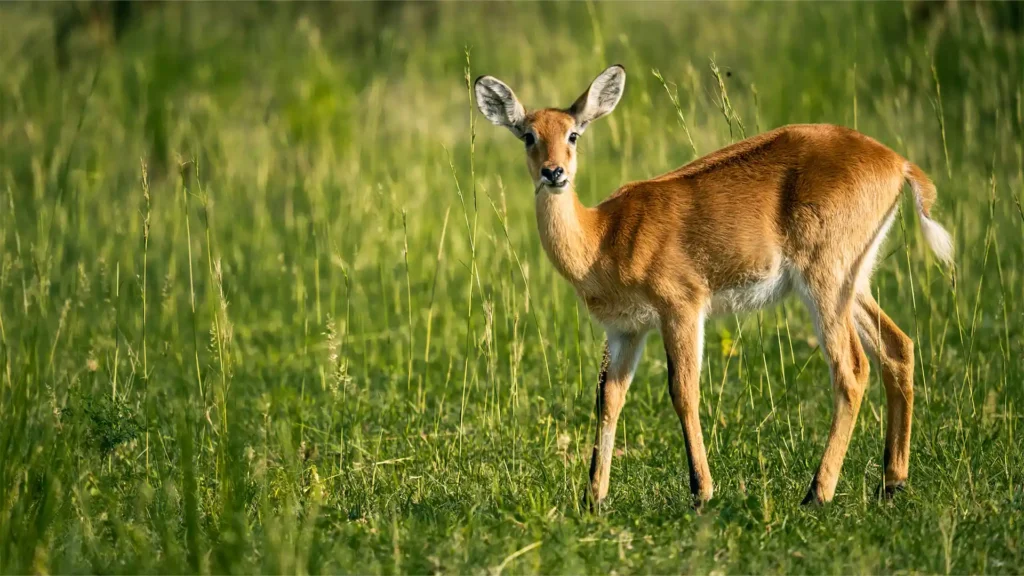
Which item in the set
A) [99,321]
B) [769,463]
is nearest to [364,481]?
[769,463]

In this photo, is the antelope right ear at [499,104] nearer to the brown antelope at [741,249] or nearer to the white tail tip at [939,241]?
the brown antelope at [741,249]

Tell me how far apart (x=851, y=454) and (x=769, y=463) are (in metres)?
0.38

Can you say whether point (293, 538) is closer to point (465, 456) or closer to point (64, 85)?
point (465, 456)

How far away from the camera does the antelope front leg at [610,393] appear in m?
4.81

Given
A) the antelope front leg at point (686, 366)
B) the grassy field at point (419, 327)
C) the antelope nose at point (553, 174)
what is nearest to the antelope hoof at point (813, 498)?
the grassy field at point (419, 327)

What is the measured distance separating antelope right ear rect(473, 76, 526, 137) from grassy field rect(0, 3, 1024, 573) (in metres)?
0.44

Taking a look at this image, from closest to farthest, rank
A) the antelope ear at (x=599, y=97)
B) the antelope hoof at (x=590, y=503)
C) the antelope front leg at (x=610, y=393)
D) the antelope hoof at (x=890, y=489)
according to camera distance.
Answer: the antelope hoof at (x=590, y=503) < the antelope hoof at (x=890, y=489) < the antelope front leg at (x=610, y=393) < the antelope ear at (x=599, y=97)

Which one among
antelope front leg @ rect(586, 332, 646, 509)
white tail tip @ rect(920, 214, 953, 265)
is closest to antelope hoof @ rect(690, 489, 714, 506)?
antelope front leg @ rect(586, 332, 646, 509)

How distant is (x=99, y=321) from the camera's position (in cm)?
735

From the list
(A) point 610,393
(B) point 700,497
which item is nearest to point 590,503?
(B) point 700,497

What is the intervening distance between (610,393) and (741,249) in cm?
77

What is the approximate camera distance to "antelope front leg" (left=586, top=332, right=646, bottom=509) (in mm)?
4809

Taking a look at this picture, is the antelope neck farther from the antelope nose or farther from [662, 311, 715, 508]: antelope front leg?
[662, 311, 715, 508]: antelope front leg

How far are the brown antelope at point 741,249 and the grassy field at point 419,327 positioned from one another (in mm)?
199
